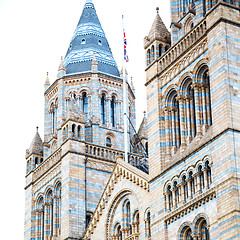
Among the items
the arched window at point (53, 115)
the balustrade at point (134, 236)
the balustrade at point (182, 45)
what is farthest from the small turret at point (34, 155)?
the balustrade at point (182, 45)

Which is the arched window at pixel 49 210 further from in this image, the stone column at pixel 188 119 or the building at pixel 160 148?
the stone column at pixel 188 119

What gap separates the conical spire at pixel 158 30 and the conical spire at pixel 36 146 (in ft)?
49.9

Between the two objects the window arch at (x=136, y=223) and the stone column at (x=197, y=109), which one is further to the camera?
the window arch at (x=136, y=223)

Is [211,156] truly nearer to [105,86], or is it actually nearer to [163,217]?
[163,217]

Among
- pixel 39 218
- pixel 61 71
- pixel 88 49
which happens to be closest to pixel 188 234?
pixel 39 218

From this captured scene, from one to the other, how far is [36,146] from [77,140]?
5.99 m

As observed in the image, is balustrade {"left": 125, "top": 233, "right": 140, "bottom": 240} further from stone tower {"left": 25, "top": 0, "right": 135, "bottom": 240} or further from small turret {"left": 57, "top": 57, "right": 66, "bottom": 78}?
small turret {"left": 57, "top": 57, "right": 66, "bottom": 78}

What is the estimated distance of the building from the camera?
126 ft

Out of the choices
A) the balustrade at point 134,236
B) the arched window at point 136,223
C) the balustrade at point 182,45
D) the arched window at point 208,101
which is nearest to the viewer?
the arched window at point 208,101

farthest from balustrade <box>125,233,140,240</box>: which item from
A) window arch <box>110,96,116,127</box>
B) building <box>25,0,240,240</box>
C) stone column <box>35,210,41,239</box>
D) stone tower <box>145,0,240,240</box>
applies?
window arch <box>110,96,116,127</box>

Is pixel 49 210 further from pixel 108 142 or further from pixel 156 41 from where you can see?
pixel 156 41

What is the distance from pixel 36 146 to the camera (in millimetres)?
57906

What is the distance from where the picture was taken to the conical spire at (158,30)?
152 ft

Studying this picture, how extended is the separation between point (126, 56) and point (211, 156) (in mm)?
18544
